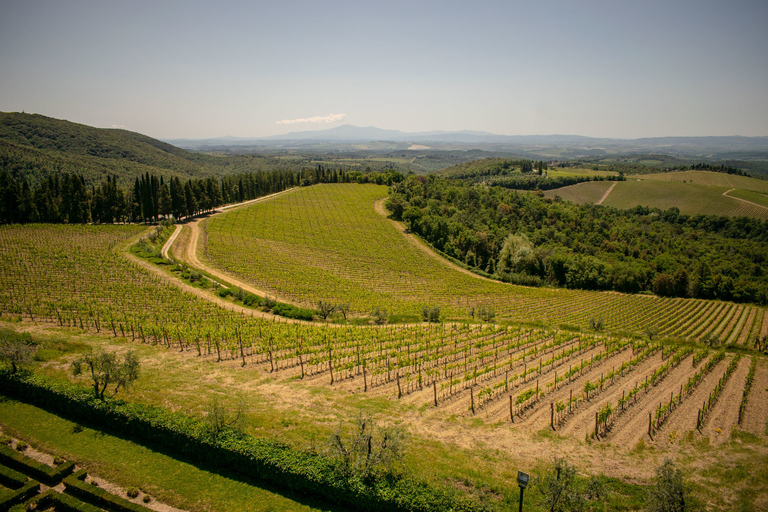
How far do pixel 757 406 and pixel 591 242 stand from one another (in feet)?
298

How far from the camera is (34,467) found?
50.8 ft

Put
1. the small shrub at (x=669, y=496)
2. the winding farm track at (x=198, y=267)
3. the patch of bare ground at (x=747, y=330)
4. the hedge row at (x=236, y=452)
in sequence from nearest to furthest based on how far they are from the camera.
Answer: the small shrub at (x=669, y=496), the hedge row at (x=236, y=452), the winding farm track at (x=198, y=267), the patch of bare ground at (x=747, y=330)

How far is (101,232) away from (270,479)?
7641 cm

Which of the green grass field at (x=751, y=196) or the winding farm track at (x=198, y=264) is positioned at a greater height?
the green grass field at (x=751, y=196)

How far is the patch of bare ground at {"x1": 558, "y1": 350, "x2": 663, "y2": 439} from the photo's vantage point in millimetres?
20078

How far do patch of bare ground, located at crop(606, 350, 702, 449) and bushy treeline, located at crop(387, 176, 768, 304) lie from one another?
51.3m

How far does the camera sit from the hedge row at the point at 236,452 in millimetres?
13602

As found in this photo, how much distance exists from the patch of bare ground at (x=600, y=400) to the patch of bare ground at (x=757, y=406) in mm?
5591

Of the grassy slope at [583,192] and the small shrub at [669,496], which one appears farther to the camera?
the grassy slope at [583,192]

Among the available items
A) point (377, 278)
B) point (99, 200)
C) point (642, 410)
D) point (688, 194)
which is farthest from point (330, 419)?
point (688, 194)

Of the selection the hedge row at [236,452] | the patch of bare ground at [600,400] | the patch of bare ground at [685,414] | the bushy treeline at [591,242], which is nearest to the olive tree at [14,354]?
the hedge row at [236,452]

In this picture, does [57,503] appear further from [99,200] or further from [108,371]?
[99,200]

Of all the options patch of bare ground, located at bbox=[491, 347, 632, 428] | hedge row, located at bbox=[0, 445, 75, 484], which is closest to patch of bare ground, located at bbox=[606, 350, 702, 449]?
patch of bare ground, located at bbox=[491, 347, 632, 428]

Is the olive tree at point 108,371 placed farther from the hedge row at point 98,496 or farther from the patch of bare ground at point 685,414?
the patch of bare ground at point 685,414
